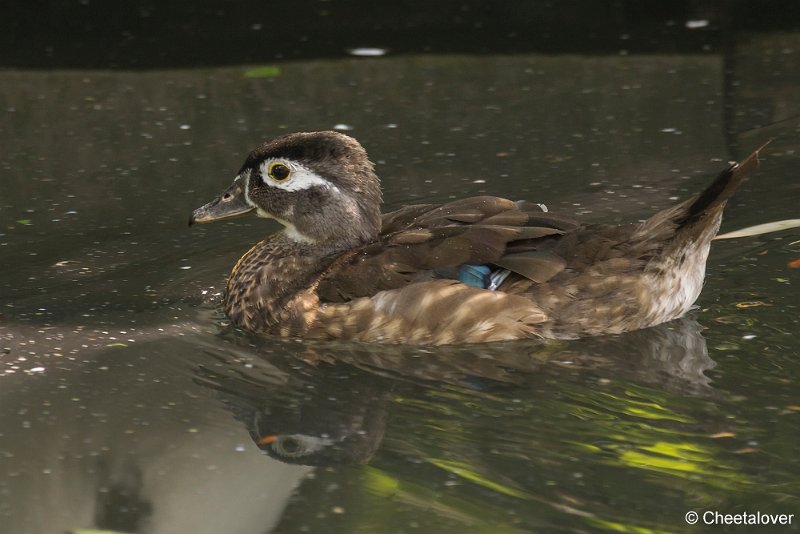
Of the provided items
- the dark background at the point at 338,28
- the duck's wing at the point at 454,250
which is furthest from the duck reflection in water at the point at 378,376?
the dark background at the point at 338,28

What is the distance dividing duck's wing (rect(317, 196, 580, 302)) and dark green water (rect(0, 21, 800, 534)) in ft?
1.06

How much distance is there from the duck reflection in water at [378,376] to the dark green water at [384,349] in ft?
0.05

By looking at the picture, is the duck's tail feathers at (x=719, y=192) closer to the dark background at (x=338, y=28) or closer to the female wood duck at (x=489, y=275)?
the female wood duck at (x=489, y=275)

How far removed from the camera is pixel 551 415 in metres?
5.36

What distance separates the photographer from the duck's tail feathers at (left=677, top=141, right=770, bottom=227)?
574 centimetres

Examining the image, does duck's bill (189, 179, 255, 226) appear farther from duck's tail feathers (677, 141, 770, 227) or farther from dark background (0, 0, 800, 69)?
dark background (0, 0, 800, 69)

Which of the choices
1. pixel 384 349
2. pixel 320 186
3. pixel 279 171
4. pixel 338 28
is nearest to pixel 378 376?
pixel 384 349

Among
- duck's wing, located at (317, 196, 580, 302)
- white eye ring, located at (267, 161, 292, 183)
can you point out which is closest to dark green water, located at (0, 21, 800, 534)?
duck's wing, located at (317, 196, 580, 302)

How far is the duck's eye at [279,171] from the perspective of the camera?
6492mm

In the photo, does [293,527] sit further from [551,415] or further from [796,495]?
[796,495]

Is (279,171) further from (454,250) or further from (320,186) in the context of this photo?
(454,250)

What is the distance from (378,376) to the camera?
19.2ft

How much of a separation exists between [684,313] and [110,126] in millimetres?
4487

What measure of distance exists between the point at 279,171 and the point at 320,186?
8.7 inches
